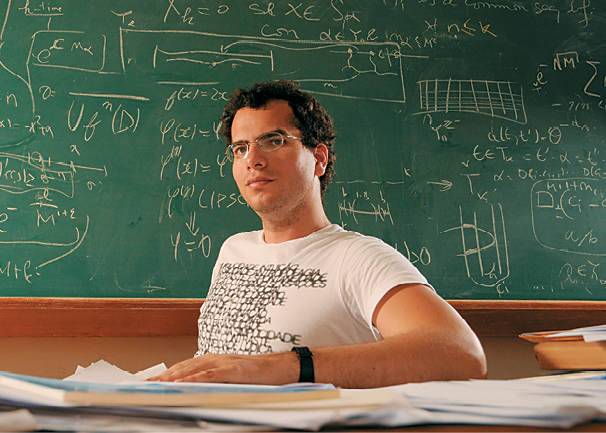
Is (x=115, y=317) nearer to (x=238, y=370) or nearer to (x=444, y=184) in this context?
(x=238, y=370)

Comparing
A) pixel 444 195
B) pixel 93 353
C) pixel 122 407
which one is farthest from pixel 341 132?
pixel 122 407

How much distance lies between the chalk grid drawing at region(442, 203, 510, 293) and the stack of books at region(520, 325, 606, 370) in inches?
47.6

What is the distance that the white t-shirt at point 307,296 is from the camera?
0.89 metres

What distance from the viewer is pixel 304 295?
959 mm

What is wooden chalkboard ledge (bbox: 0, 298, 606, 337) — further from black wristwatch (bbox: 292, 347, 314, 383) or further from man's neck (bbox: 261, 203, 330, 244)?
black wristwatch (bbox: 292, 347, 314, 383)

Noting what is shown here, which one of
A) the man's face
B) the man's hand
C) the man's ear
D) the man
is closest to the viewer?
the man's hand

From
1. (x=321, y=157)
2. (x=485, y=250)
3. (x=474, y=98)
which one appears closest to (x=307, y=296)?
(x=321, y=157)

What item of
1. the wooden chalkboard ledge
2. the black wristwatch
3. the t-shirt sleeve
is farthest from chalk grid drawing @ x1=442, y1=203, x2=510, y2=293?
the black wristwatch

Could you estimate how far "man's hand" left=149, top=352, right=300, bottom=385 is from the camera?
1.72 ft

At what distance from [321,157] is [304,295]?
53cm

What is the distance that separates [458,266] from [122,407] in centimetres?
172

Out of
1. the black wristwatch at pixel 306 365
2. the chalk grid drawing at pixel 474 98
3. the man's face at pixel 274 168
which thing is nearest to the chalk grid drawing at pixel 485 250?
the chalk grid drawing at pixel 474 98

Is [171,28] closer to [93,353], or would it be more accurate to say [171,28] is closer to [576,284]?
[93,353]

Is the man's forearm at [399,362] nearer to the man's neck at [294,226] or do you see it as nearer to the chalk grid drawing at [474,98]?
the man's neck at [294,226]
